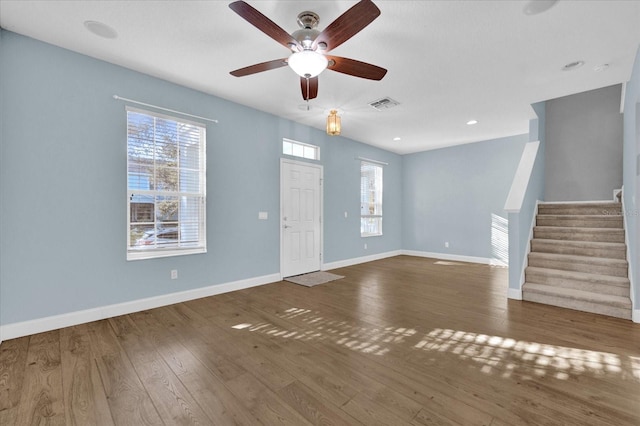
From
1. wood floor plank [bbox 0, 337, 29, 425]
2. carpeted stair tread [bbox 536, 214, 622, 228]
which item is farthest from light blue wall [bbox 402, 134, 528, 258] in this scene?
wood floor plank [bbox 0, 337, 29, 425]

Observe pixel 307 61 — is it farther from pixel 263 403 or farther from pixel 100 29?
pixel 263 403

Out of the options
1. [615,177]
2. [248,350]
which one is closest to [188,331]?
[248,350]

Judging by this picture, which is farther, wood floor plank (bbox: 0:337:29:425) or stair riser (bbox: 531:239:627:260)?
stair riser (bbox: 531:239:627:260)

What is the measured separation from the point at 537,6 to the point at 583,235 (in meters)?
3.48

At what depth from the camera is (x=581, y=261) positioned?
3.79 m

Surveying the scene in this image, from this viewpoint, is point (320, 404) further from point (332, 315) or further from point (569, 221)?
point (569, 221)

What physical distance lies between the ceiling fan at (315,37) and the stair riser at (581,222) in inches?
163

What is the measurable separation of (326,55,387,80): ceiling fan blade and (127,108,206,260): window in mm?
2354

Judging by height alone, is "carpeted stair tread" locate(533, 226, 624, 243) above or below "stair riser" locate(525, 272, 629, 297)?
above

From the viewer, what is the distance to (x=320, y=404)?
5.71ft

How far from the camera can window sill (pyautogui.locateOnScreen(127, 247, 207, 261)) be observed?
11.0ft

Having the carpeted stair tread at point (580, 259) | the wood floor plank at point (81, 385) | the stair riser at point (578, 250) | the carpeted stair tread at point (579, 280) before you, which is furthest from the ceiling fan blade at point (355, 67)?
the stair riser at point (578, 250)

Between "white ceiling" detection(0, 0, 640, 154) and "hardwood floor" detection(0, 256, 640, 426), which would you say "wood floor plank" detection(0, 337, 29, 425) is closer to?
"hardwood floor" detection(0, 256, 640, 426)

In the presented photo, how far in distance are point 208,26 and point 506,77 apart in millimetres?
3435
